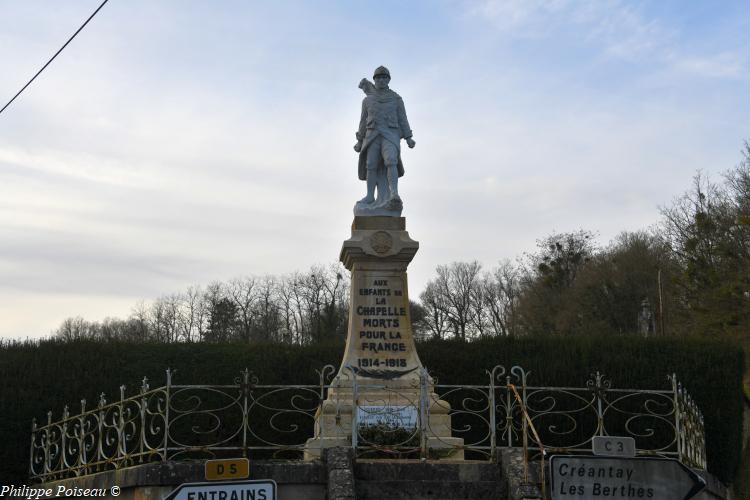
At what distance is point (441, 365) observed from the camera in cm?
1777

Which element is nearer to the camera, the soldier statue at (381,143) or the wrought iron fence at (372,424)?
the wrought iron fence at (372,424)

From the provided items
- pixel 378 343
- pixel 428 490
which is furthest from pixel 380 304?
pixel 428 490

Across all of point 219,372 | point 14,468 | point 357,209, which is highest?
point 357,209

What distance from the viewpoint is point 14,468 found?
15.5 metres

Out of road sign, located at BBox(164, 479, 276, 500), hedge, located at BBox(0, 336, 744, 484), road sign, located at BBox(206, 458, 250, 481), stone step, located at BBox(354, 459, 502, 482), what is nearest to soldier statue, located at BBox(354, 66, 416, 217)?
stone step, located at BBox(354, 459, 502, 482)

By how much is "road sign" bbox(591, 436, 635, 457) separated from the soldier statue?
682 cm

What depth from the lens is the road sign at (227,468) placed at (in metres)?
8.38

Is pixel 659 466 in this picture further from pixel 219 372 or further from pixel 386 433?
pixel 219 372

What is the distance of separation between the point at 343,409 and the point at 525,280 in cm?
3185

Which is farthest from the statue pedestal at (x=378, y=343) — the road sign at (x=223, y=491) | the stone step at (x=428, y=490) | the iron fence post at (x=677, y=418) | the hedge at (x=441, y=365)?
the hedge at (x=441, y=365)

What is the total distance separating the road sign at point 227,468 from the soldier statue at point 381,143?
17.7 ft

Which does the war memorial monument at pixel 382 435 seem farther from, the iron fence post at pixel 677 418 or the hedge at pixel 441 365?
the hedge at pixel 441 365

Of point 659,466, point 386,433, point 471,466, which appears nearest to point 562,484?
point 659,466

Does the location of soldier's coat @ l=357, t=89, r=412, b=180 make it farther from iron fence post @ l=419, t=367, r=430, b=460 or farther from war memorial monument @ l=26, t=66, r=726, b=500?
iron fence post @ l=419, t=367, r=430, b=460
